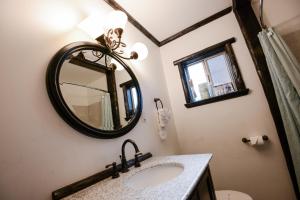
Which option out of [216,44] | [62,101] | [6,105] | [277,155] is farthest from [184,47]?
[6,105]

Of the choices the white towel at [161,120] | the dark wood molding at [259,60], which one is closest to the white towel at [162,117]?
the white towel at [161,120]

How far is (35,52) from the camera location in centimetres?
78

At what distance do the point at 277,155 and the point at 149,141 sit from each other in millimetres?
1148

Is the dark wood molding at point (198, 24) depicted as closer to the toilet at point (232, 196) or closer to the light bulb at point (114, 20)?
the light bulb at point (114, 20)

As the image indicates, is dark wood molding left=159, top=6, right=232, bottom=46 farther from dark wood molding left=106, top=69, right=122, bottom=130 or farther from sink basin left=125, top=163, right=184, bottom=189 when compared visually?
sink basin left=125, top=163, right=184, bottom=189

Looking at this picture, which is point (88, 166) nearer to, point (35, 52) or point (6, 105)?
point (6, 105)

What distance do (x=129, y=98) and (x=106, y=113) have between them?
280 mm

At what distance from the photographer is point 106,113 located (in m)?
1.05

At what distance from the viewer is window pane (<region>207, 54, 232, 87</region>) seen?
1720mm

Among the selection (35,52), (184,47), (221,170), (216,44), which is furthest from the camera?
(184,47)

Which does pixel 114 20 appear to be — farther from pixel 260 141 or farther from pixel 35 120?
pixel 260 141

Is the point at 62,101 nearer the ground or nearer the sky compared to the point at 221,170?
nearer the sky

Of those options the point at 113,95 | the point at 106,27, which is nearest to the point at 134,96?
the point at 113,95

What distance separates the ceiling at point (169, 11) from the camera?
59.7 inches
